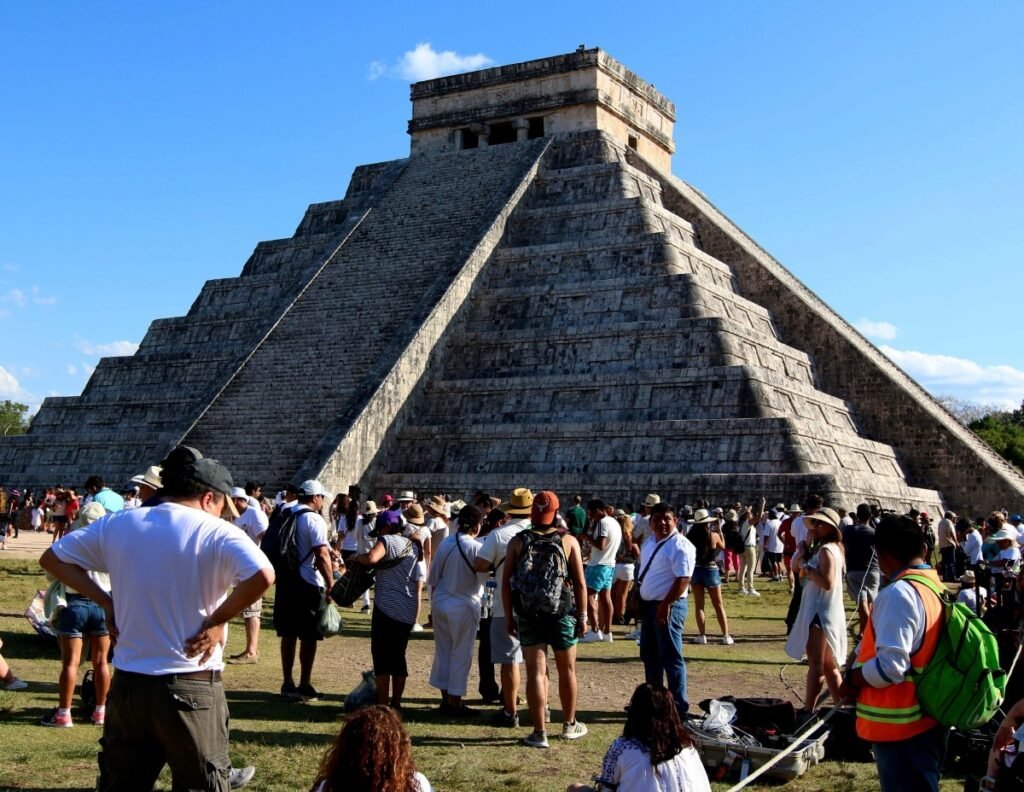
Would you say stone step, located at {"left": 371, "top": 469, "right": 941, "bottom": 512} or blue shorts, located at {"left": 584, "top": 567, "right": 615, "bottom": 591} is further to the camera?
stone step, located at {"left": 371, "top": 469, "right": 941, "bottom": 512}

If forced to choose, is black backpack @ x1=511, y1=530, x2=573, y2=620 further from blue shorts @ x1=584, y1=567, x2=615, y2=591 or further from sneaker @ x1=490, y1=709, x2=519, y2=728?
blue shorts @ x1=584, y1=567, x2=615, y2=591

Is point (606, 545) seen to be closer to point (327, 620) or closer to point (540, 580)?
point (327, 620)

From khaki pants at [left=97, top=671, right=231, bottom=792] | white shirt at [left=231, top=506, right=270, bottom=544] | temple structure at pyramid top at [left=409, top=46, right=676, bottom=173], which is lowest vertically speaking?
khaki pants at [left=97, top=671, right=231, bottom=792]

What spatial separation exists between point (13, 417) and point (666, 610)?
88390mm

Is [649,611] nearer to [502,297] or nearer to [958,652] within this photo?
[958,652]

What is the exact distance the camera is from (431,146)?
34156mm

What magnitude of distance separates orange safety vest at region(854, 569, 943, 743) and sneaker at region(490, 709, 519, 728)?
157 inches

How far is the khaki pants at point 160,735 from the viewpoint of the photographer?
13.4 ft

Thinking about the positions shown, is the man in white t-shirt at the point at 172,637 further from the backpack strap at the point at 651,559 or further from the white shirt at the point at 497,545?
the backpack strap at the point at 651,559

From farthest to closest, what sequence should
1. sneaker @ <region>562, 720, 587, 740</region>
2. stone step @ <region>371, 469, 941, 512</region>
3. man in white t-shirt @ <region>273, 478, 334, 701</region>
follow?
1. stone step @ <region>371, 469, 941, 512</region>
2. man in white t-shirt @ <region>273, 478, 334, 701</region>
3. sneaker @ <region>562, 720, 587, 740</region>

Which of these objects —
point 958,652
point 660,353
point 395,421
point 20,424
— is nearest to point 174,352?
point 395,421

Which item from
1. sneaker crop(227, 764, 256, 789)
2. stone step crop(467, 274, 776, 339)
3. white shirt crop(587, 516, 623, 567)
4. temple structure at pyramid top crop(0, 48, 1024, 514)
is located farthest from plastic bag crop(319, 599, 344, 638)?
stone step crop(467, 274, 776, 339)

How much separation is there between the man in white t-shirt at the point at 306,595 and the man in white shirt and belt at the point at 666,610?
2.40m

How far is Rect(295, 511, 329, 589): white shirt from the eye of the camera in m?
8.90
